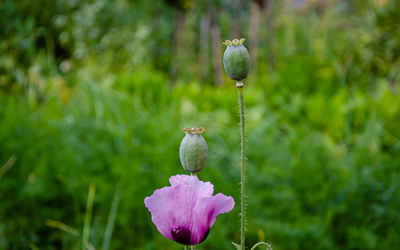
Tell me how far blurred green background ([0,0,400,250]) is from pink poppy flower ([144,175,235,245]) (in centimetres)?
77

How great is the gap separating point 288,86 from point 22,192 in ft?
5.99

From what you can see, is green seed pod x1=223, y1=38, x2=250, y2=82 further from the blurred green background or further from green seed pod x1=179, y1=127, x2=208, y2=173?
the blurred green background

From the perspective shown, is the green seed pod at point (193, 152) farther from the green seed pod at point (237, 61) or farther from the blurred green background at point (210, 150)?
the blurred green background at point (210, 150)

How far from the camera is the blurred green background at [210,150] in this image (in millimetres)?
1260

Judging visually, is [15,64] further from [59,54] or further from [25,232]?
[25,232]

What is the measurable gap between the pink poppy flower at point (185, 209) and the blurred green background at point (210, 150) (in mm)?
772

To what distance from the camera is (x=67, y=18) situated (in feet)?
10.9

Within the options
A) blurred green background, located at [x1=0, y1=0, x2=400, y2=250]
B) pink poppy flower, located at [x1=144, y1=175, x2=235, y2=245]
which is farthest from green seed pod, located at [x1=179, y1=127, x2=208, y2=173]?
blurred green background, located at [x1=0, y1=0, x2=400, y2=250]

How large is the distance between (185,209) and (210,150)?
1225 millimetres

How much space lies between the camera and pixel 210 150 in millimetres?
1580

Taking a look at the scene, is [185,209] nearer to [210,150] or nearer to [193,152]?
[193,152]

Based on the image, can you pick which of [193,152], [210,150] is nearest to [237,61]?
[193,152]

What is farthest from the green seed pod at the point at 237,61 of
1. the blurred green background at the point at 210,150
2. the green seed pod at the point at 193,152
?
the blurred green background at the point at 210,150

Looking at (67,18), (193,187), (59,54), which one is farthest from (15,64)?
(193,187)
